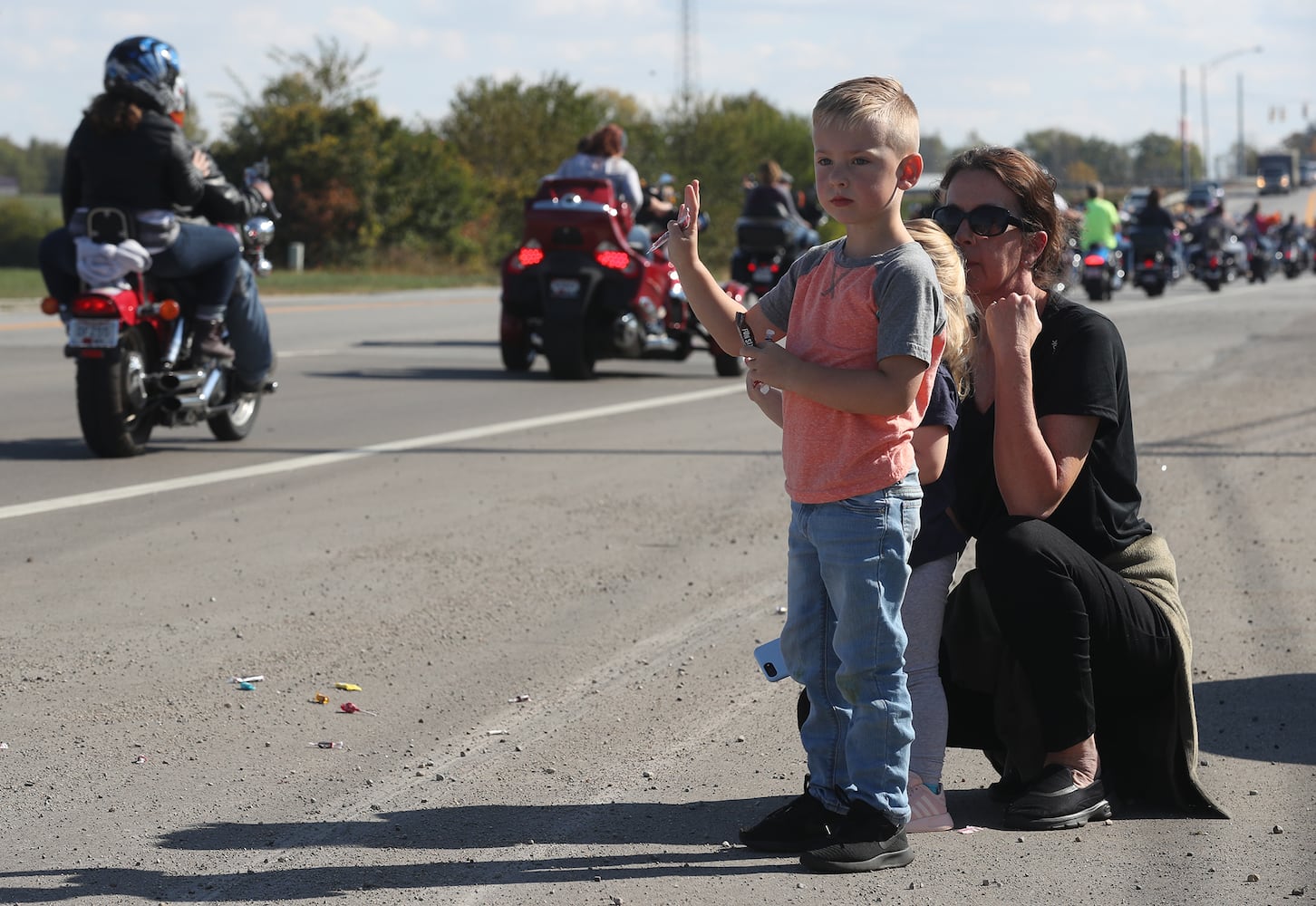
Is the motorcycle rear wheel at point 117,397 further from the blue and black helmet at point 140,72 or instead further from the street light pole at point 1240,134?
the street light pole at point 1240,134

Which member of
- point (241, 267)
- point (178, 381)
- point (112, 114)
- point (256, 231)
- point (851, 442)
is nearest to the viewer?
point (851, 442)

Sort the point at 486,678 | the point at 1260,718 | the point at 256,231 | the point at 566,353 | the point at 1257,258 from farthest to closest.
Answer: the point at 1257,258, the point at 566,353, the point at 256,231, the point at 486,678, the point at 1260,718

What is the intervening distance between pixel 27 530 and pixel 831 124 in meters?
5.28

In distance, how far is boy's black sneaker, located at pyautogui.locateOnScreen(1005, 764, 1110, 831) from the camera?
4.05 m

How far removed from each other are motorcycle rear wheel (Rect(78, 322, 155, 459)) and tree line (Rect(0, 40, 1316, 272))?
32.6 metres

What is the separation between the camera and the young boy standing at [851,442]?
3.53 metres

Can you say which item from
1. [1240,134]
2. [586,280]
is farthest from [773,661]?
[1240,134]

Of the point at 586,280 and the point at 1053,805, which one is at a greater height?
the point at 586,280

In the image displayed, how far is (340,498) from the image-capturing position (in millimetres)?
8664

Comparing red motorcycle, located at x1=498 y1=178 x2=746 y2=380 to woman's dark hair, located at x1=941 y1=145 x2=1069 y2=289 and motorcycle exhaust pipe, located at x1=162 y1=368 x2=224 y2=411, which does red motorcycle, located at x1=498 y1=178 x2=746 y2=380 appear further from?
woman's dark hair, located at x1=941 y1=145 x2=1069 y2=289

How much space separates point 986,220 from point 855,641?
1106 mm

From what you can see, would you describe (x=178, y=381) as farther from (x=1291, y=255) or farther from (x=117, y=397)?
(x=1291, y=255)

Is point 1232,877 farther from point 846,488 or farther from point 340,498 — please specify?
point 340,498

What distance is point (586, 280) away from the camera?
567 inches
